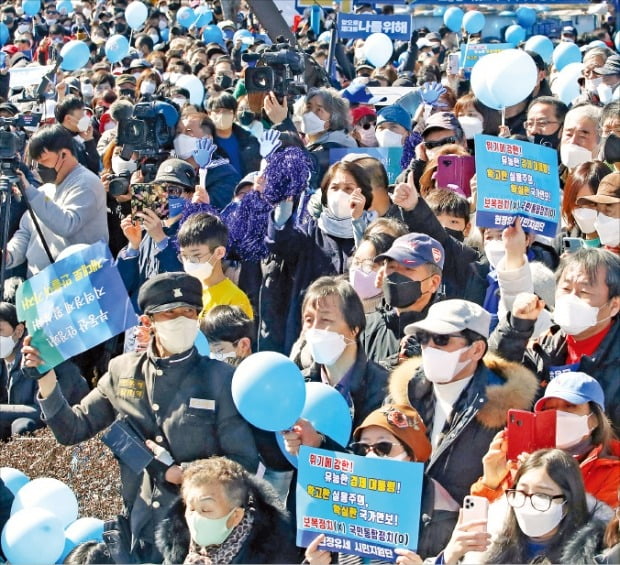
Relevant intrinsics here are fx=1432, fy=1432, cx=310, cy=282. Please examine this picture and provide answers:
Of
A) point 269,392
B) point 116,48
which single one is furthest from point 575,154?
point 116,48

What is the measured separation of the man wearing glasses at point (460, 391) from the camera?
4672 mm

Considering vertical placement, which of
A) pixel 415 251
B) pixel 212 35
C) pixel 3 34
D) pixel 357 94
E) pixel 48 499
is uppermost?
pixel 415 251

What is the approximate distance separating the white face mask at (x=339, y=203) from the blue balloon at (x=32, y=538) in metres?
2.04

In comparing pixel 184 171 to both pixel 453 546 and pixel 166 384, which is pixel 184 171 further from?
pixel 453 546

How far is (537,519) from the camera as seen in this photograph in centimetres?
413

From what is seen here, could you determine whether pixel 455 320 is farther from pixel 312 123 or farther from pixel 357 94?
pixel 357 94

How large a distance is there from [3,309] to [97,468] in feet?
3.73

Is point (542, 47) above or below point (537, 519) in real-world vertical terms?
below

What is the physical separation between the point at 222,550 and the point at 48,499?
1.18 m

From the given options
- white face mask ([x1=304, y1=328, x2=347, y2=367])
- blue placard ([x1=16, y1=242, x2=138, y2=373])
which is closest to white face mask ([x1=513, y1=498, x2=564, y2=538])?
white face mask ([x1=304, y1=328, x2=347, y2=367])

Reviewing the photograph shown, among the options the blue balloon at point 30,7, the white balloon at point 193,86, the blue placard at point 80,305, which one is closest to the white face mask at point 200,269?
the blue placard at point 80,305

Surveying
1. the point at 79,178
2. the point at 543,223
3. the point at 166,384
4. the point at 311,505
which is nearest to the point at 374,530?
the point at 311,505

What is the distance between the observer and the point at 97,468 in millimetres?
6215

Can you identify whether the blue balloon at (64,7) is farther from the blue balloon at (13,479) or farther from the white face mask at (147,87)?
the blue balloon at (13,479)
